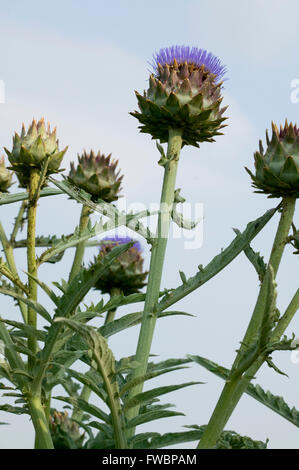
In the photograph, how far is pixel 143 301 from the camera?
2230 mm

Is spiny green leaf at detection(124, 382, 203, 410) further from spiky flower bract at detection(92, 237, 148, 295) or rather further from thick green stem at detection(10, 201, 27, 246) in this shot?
spiky flower bract at detection(92, 237, 148, 295)

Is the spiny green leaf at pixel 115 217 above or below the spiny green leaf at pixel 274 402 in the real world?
above

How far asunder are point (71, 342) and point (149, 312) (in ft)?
0.88

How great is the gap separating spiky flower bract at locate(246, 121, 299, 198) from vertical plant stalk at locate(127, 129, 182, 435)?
0.30m

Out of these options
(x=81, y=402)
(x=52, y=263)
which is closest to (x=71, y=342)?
(x=81, y=402)

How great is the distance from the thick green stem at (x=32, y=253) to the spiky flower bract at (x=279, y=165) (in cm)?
82

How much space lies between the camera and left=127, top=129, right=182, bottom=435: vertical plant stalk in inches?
79.6

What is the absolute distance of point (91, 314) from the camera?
176 cm

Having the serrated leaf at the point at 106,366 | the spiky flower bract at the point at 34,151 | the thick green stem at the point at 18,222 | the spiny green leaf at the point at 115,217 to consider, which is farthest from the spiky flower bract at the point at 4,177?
the serrated leaf at the point at 106,366

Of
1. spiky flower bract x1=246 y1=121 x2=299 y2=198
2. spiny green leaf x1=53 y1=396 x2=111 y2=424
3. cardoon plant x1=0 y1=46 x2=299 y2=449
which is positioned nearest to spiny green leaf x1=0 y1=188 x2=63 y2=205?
cardoon plant x1=0 y1=46 x2=299 y2=449

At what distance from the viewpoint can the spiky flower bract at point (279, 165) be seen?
2156 mm

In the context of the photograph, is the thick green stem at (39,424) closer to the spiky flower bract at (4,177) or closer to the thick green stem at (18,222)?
the thick green stem at (18,222)

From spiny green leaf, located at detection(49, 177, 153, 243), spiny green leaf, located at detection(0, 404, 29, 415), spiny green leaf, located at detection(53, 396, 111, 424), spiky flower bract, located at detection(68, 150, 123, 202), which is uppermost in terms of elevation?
spiky flower bract, located at detection(68, 150, 123, 202)
